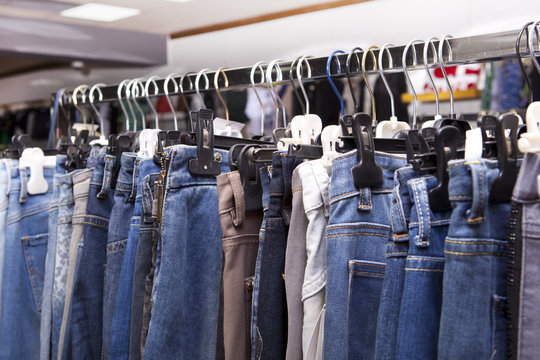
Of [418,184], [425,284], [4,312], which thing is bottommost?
[4,312]

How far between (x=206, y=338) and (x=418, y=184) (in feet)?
2.15

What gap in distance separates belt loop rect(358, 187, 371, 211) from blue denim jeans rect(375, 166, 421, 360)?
0.08 m

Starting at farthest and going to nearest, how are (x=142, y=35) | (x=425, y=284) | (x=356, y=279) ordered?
(x=142, y=35)
(x=356, y=279)
(x=425, y=284)

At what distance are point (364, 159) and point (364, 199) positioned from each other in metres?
0.07

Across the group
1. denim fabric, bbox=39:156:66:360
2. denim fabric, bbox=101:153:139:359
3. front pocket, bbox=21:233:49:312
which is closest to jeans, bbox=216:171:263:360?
denim fabric, bbox=101:153:139:359

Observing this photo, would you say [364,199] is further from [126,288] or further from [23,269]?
[23,269]

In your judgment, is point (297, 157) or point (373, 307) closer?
point (373, 307)

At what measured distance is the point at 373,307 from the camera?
1.04 m

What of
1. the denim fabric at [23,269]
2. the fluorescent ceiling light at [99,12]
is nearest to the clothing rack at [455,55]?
the denim fabric at [23,269]

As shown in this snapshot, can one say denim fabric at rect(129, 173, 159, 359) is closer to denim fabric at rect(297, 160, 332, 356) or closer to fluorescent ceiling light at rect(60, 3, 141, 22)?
denim fabric at rect(297, 160, 332, 356)

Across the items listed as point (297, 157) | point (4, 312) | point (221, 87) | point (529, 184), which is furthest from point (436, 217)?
point (4, 312)

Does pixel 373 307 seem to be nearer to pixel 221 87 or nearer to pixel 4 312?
pixel 221 87

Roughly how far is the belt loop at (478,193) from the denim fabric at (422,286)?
9 cm

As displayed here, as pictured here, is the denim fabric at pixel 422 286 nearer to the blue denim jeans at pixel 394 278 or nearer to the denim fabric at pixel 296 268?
the blue denim jeans at pixel 394 278
